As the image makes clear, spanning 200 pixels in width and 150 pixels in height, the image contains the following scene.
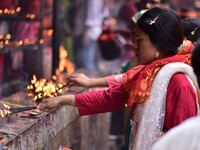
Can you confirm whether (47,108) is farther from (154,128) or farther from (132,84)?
(154,128)

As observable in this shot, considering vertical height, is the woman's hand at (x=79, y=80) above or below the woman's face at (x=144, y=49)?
below

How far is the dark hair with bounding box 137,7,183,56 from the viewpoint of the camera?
340cm

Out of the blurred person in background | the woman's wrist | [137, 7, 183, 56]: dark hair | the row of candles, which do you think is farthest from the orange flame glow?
the blurred person in background

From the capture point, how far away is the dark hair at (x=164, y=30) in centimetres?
340

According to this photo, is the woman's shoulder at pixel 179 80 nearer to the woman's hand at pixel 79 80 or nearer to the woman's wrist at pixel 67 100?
the woman's wrist at pixel 67 100

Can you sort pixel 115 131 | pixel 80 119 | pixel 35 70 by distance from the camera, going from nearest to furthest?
1. pixel 80 119
2. pixel 35 70
3. pixel 115 131

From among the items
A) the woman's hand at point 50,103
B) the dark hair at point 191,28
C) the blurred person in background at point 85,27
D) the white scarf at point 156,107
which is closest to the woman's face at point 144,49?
the white scarf at point 156,107

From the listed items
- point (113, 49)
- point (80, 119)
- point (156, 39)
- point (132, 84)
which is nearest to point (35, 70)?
point (80, 119)

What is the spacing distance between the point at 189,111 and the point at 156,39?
1.93 ft

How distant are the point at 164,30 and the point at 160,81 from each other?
375 millimetres

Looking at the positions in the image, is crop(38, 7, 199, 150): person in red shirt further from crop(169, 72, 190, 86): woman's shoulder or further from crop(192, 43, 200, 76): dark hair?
crop(192, 43, 200, 76): dark hair

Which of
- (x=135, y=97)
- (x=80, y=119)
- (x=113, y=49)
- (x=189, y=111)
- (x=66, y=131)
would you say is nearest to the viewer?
(x=189, y=111)

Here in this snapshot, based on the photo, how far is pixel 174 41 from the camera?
11.3ft

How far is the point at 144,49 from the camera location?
353 cm
